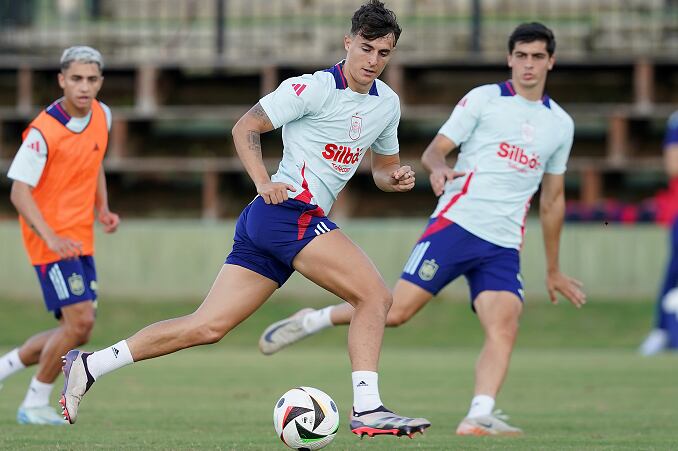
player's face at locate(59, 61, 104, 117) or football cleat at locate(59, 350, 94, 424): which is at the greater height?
player's face at locate(59, 61, 104, 117)

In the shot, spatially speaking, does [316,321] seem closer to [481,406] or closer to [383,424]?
Result: [481,406]

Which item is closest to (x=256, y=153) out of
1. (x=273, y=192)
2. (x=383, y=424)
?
(x=273, y=192)

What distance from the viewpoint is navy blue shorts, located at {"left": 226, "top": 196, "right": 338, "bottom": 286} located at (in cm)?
795

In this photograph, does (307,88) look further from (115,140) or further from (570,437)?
(115,140)

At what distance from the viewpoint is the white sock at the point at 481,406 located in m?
9.50

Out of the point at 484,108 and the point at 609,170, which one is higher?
the point at 484,108

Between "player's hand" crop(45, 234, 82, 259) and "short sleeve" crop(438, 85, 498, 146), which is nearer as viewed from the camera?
"player's hand" crop(45, 234, 82, 259)

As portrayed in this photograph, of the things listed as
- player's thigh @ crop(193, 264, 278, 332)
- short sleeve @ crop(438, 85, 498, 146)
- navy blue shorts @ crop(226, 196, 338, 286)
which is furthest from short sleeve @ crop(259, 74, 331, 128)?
short sleeve @ crop(438, 85, 498, 146)

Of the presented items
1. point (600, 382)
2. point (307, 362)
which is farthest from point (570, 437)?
point (307, 362)

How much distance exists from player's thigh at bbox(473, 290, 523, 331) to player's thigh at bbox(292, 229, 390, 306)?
2153 millimetres

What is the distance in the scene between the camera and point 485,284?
10.1 metres

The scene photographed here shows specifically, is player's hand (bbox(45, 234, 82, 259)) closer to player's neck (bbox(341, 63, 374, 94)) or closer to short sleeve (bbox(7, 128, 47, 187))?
short sleeve (bbox(7, 128, 47, 187))

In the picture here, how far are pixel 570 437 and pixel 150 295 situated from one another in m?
13.9

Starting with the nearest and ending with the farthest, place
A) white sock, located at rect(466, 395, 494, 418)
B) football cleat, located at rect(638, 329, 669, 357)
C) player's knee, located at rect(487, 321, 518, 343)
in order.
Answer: white sock, located at rect(466, 395, 494, 418) → player's knee, located at rect(487, 321, 518, 343) → football cleat, located at rect(638, 329, 669, 357)
